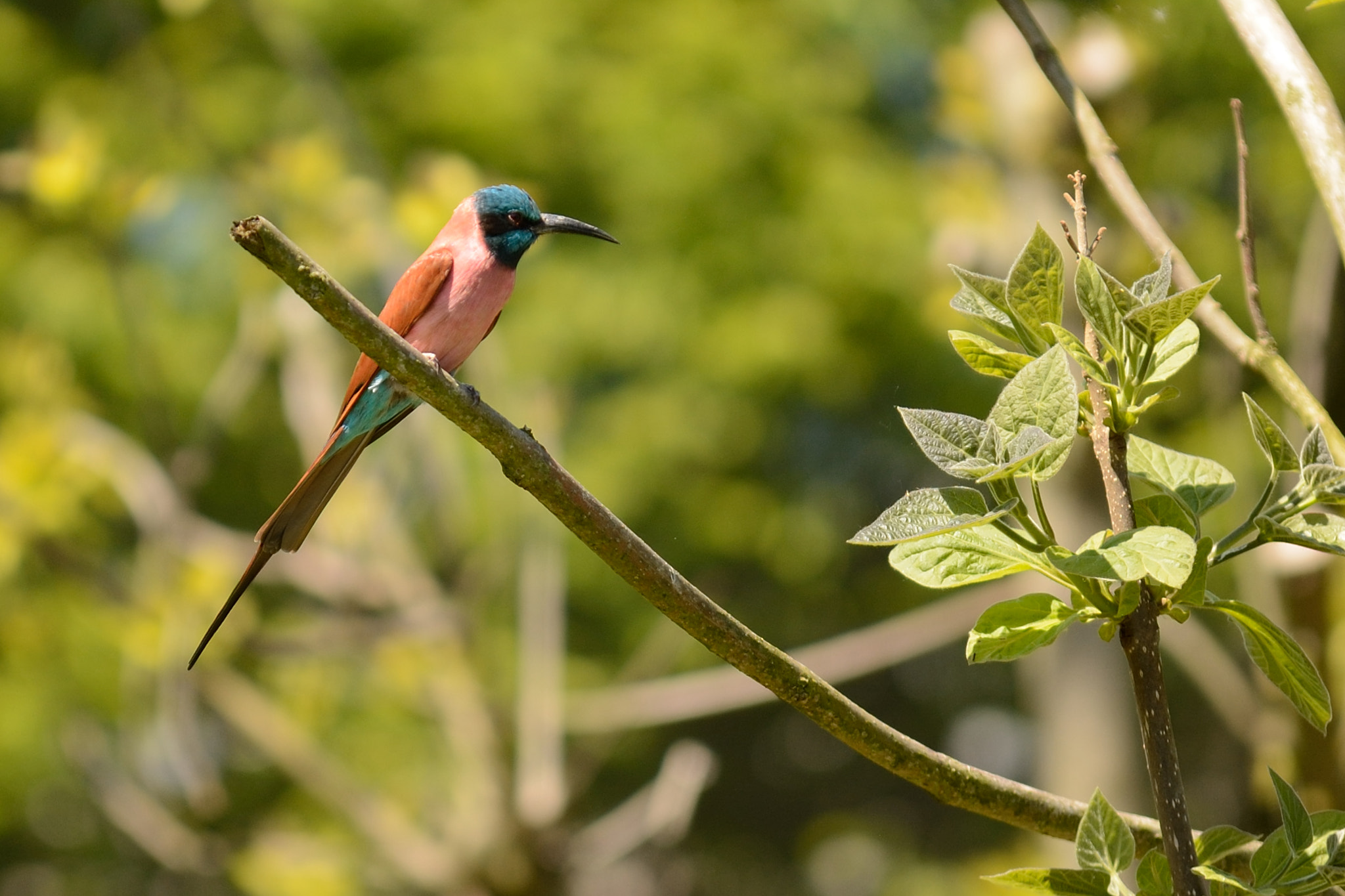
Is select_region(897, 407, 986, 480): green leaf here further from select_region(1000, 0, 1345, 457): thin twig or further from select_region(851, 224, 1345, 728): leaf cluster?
select_region(1000, 0, 1345, 457): thin twig

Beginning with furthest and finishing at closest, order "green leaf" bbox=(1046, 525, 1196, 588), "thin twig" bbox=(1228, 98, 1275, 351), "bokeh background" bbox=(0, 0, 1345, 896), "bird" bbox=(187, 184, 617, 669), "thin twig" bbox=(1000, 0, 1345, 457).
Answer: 1. "bokeh background" bbox=(0, 0, 1345, 896)
2. "bird" bbox=(187, 184, 617, 669)
3. "thin twig" bbox=(1228, 98, 1275, 351)
4. "thin twig" bbox=(1000, 0, 1345, 457)
5. "green leaf" bbox=(1046, 525, 1196, 588)

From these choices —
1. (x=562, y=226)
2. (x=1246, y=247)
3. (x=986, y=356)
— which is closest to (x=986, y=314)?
(x=986, y=356)

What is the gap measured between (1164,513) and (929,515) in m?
0.21

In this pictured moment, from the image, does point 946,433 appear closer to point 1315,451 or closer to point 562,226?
point 1315,451

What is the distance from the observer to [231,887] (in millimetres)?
8727

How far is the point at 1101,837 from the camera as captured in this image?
915mm

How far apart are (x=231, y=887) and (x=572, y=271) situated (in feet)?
15.6

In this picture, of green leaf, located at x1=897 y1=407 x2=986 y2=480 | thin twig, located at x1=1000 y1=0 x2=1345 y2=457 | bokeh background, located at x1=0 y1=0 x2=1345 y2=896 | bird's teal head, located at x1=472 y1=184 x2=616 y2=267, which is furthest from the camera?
bokeh background, located at x1=0 y1=0 x2=1345 y2=896

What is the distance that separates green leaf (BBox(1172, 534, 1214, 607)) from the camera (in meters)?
0.93

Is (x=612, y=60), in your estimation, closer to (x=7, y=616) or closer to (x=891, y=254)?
(x=891, y=254)

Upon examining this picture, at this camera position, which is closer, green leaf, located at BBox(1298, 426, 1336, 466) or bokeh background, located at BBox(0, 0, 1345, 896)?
green leaf, located at BBox(1298, 426, 1336, 466)

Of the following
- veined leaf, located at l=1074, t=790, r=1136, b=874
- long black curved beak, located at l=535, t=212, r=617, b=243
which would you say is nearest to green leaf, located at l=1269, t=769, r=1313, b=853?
veined leaf, located at l=1074, t=790, r=1136, b=874

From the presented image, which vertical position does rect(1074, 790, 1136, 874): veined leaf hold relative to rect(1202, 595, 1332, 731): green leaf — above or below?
below

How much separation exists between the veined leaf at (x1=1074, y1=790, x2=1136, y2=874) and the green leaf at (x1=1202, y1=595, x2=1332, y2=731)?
186 millimetres
